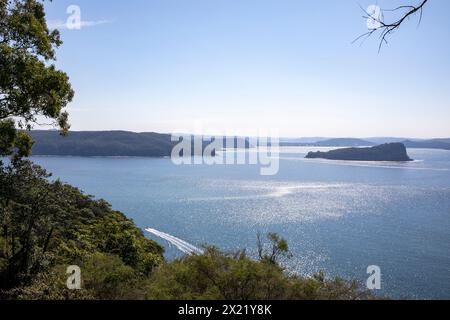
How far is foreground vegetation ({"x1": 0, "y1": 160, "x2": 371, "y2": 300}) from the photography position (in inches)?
585

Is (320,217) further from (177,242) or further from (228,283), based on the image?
(228,283)

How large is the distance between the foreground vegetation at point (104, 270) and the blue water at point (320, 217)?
30173 mm

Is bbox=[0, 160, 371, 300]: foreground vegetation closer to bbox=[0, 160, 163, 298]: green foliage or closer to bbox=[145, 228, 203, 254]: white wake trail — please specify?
bbox=[0, 160, 163, 298]: green foliage

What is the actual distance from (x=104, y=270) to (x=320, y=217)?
64.5m

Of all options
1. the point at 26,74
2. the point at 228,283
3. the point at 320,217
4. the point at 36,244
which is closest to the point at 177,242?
the point at 320,217

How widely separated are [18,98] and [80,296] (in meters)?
9.96

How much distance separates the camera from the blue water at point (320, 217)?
52.3m

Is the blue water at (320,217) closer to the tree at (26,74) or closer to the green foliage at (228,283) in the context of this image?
the green foliage at (228,283)

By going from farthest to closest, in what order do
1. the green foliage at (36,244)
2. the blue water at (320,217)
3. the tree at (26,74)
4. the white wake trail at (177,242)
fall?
the white wake trail at (177,242)
the blue water at (320,217)
the green foliage at (36,244)
the tree at (26,74)

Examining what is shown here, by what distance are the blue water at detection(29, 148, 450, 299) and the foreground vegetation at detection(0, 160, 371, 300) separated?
30173mm

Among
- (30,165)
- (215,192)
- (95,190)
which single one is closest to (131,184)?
(95,190)

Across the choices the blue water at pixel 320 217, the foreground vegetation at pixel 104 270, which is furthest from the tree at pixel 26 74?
the blue water at pixel 320 217

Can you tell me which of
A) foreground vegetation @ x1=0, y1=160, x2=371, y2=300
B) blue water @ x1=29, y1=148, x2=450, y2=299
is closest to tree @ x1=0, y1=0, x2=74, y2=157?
foreground vegetation @ x1=0, y1=160, x2=371, y2=300

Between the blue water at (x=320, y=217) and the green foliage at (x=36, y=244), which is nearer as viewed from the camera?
the green foliage at (x=36, y=244)
